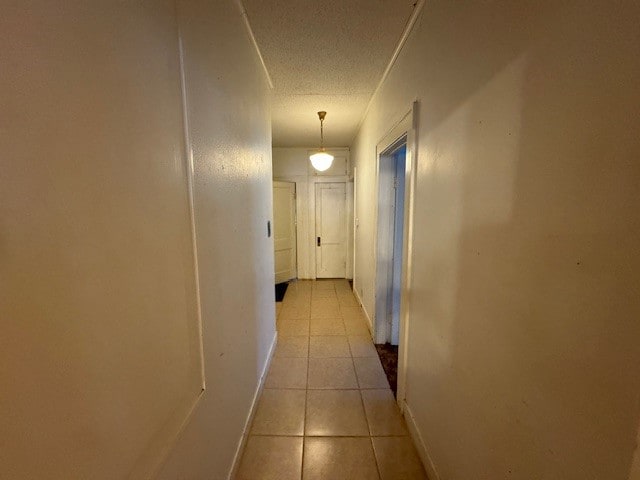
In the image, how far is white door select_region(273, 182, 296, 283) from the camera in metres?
4.78

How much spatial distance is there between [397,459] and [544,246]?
4.86 feet

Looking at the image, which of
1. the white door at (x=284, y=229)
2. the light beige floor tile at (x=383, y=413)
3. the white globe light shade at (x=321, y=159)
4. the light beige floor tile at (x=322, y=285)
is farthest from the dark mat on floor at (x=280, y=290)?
the light beige floor tile at (x=383, y=413)

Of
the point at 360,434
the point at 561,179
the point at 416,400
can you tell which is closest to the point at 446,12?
the point at 561,179

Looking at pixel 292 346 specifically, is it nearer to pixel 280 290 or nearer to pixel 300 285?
pixel 280 290

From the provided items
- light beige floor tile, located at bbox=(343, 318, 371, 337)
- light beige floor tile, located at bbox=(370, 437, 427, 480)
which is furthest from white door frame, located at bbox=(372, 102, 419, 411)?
light beige floor tile, located at bbox=(343, 318, 371, 337)

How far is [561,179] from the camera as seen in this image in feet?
2.17

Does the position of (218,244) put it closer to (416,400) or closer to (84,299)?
(84,299)

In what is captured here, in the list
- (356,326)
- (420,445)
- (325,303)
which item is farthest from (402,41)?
(325,303)

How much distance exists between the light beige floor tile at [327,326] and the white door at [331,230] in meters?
1.96

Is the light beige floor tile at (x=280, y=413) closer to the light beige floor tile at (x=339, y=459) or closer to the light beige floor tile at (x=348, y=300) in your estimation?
the light beige floor tile at (x=339, y=459)

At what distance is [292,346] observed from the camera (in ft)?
9.11

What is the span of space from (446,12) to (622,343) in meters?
1.40

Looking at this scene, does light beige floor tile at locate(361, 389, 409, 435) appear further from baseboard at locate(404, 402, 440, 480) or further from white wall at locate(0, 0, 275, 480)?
white wall at locate(0, 0, 275, 480)

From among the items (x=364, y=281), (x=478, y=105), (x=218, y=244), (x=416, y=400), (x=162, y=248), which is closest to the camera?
(x=162, y=248)
